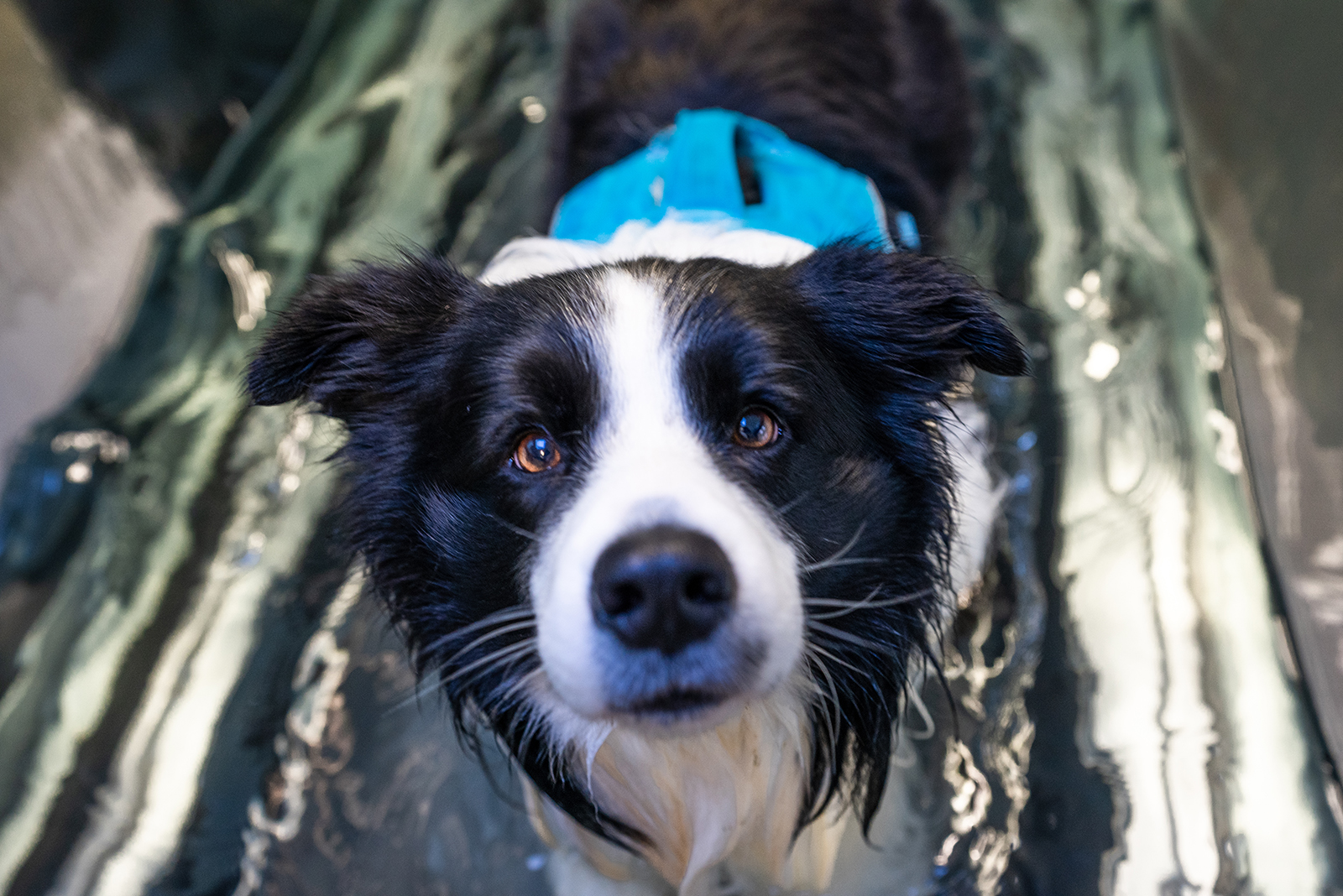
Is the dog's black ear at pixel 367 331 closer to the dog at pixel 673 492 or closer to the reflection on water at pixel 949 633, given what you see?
the dog at pixel 673 492

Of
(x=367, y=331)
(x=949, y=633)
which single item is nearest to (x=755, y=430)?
(x=367, y=331)

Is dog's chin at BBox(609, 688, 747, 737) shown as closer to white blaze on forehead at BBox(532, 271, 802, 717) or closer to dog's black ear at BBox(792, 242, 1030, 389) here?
white blaze on forehead at BBox(532, 271, 802, 717)

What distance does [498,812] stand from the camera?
92.7 inches

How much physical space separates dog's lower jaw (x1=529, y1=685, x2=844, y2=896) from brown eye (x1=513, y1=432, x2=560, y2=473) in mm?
422

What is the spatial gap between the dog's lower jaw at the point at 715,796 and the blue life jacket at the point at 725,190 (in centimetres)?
95

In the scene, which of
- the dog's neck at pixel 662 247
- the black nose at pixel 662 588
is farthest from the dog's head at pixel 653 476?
the dog's neck at pixel 662 247

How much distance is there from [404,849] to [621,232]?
1390 millimetres

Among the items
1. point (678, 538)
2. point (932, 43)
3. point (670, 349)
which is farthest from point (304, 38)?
point (678, 538)

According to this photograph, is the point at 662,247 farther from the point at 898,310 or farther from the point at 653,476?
the point at 653,476

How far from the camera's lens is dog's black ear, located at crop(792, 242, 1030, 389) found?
1677 mm

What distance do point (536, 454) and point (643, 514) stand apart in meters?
0.30

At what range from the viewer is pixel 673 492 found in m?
1.35

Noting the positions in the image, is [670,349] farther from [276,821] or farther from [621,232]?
[276,821]

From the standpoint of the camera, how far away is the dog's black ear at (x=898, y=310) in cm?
168
